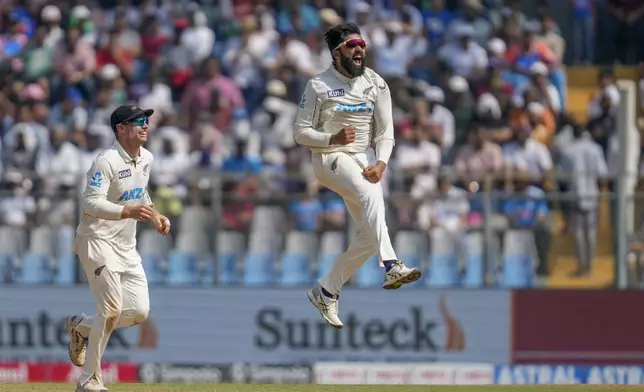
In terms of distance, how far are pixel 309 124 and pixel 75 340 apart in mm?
2637

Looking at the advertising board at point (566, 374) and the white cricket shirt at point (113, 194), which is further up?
the white cricket shirt at point (113, 194)

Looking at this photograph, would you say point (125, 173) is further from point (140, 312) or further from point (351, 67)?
point (351, 67)

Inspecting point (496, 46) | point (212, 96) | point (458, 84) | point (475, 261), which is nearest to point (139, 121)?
point (475, 261)

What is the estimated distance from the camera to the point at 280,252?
18.2m

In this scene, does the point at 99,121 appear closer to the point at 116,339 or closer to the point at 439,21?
the point at 116,339

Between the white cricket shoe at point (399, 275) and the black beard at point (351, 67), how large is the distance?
158 cm

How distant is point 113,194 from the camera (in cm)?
1258

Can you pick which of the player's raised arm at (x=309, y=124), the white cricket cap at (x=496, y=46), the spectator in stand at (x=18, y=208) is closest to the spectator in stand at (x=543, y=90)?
the white cricket cap at (x=496, y=46)

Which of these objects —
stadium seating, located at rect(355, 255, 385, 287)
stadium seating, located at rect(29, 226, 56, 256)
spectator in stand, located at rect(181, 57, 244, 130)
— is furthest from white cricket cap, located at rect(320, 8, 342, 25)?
stadium seating, located at rect(29, 226, 56, 256)

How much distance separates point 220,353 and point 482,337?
3075mm

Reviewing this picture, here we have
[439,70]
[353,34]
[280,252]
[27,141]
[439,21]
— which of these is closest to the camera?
[353,34]

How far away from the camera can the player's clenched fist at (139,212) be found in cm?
1214

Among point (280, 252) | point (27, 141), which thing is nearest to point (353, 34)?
point (280, 252)

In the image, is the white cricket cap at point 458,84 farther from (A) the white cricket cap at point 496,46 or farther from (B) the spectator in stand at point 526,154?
(B) the spectator in stand at point 526,154
